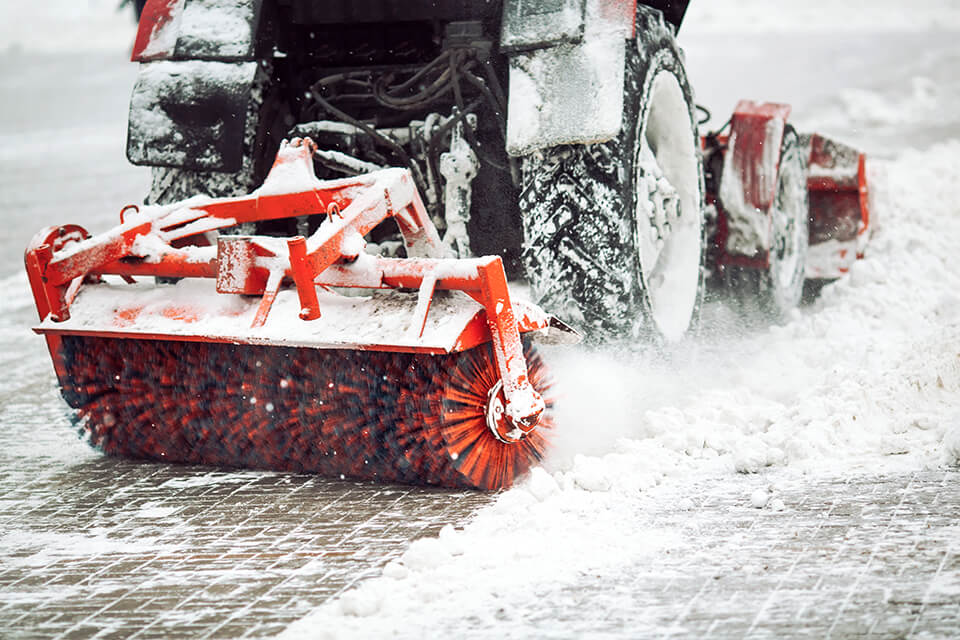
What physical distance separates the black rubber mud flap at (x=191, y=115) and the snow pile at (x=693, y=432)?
148 cm

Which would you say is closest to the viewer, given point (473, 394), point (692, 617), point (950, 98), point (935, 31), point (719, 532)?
point (692, 617)

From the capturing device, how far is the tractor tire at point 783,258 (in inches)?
226

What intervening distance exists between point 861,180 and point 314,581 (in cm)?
436

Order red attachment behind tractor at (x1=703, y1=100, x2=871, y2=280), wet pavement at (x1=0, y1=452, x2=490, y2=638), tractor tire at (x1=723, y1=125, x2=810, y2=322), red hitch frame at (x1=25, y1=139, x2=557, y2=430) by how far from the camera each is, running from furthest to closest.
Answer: tractor tire at (x1=723, y1=125, x2=810, y2=322) < red attachment behind tractor at (x1=703, y1=100, x2=871, y2=280) < red hitch frame at (x1=25, y1=139, x2=557, y2=430) < wet pavement at (x1=0, y1=452, x2=490, y2=638)

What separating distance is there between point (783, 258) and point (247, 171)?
280cm

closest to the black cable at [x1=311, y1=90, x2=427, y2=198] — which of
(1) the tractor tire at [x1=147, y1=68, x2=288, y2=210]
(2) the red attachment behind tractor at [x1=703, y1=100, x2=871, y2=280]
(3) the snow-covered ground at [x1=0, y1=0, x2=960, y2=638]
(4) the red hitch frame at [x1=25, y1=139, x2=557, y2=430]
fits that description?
(1) the tractor tire at [x1=147, y1=68, x2=288, y2=210]

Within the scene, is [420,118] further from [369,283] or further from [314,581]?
[314,581]

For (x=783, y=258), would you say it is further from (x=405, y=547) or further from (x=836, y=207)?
(x=405, y=547)

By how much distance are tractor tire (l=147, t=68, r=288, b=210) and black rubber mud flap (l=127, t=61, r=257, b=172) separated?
6 centimetres

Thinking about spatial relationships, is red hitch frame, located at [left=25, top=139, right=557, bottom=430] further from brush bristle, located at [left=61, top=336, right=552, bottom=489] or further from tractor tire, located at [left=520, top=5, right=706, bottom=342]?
tractor tire, located at [left=520, top=5, right=706, bottom=342]

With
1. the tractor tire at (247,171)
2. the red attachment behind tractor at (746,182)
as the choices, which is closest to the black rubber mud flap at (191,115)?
the tractor tire at (247,171)

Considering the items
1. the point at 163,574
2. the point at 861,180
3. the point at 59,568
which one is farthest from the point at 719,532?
the point at 861,180

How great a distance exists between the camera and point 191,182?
458 cm

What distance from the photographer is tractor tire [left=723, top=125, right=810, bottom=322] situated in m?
5.75
